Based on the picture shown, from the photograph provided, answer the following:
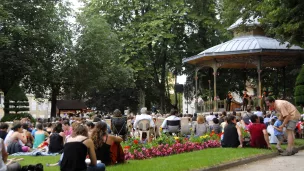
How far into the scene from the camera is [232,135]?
50.3 ft

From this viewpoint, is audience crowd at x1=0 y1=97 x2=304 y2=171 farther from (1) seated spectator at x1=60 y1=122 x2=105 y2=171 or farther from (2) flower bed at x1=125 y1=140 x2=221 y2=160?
(2) flower bed at x1=125 y1=140 x2=221 y2=160

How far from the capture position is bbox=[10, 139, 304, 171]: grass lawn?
35.1ft

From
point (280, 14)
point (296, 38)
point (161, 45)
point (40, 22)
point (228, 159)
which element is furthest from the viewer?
point (161, 45)

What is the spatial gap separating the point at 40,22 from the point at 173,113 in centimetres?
1768

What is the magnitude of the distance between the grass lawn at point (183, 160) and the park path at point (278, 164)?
1.41 feet

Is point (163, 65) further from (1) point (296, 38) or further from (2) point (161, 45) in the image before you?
(1) point (296, 38)

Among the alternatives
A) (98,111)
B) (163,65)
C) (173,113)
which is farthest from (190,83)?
(173,113)

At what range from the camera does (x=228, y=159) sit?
40.4 ft

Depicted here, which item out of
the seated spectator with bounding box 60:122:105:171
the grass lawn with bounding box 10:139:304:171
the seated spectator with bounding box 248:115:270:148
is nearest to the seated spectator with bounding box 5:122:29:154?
the grass lawn with bounding box 10:139:304:171

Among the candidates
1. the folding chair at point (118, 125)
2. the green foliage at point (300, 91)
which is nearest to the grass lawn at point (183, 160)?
the folding chair at point (118, 125)

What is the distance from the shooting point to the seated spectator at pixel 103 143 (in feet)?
34.5

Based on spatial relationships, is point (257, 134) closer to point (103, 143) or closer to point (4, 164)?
point (103, 143)

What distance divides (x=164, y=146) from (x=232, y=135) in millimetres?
2873

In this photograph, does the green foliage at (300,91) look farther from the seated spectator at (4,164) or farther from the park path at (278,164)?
the seated spectator at (4,164)
